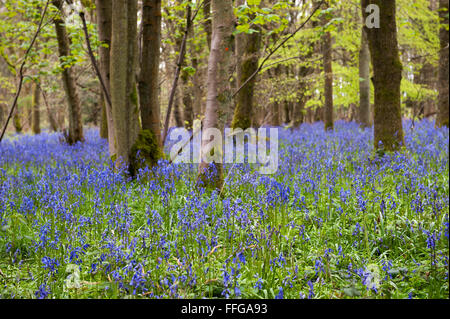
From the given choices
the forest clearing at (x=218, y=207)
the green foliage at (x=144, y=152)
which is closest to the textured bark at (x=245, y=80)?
the forest clearing at (x=218, y=207)

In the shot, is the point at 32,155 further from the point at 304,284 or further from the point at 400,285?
the point at 400,285

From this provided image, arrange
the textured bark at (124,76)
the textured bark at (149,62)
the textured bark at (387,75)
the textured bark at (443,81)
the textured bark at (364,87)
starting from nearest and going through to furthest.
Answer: the textured bark at (124,76), the textured bark at (149,62), the textured bark at (387,75), the textured bark at (443,81), the textured bark at (364,87)

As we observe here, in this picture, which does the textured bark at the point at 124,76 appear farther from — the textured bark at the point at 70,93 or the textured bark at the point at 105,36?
the textured bark at the point at 70,93

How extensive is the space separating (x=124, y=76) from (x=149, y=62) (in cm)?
66

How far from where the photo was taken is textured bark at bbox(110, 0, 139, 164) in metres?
5.56

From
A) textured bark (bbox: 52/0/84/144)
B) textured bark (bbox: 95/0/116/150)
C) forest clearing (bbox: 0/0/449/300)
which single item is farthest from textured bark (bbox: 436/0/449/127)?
textured bark (bbox: 52/0/84/144)

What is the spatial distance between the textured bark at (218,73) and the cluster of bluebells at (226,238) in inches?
32.7

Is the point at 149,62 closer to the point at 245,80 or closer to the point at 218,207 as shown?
the point at 218,207

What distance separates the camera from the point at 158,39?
20.2ft

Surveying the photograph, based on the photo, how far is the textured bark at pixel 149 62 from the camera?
6074mm

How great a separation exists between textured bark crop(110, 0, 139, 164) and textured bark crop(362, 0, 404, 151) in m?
4.57

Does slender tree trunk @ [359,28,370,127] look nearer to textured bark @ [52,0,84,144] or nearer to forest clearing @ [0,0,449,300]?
forest clearing @ [0,0,449,300]
